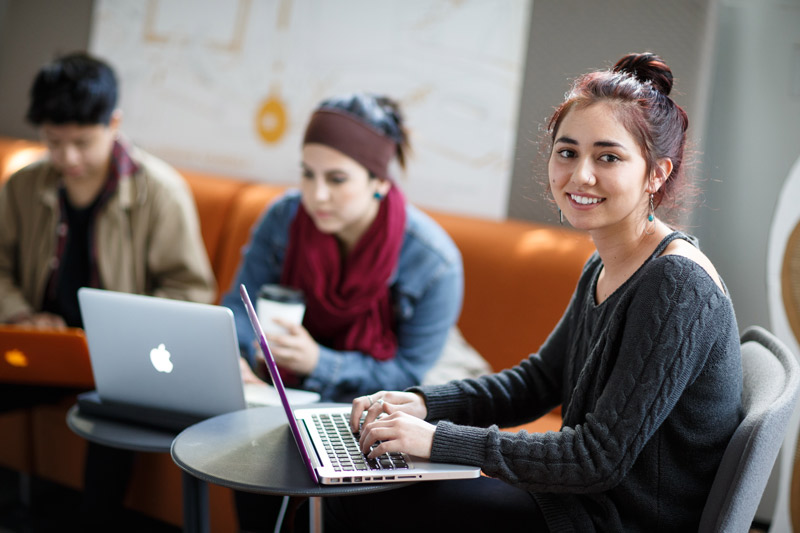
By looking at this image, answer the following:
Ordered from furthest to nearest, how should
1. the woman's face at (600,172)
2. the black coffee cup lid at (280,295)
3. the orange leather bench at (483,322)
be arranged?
1. the orange leather bench at (483,322)
2. the black coffee cup lid at (280,295)
3. the woman's face at (600,172)

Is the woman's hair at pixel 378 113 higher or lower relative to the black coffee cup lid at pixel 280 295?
higher

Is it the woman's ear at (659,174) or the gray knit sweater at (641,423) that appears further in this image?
the woman's ear at (659,174)

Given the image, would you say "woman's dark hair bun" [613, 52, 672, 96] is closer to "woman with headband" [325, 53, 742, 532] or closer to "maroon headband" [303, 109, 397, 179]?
"woman with headband" [325, 53, 742, 532]

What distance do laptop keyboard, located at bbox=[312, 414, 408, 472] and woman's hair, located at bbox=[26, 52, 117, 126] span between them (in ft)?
4.90

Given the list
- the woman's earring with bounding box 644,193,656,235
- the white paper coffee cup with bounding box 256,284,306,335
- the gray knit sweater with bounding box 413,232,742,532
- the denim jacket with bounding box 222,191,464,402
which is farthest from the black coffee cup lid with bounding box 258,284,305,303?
the woman's earring with bounding box 644,193,656,235

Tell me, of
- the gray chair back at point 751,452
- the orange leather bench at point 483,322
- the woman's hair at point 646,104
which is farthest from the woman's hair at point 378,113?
the gray chair back at point 751,452

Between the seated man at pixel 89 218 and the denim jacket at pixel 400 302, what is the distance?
0.36 metres

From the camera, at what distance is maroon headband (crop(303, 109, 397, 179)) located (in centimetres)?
214

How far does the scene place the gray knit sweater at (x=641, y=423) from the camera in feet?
4.08

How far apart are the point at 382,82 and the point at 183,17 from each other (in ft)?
3.27

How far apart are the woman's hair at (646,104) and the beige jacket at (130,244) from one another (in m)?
1.50

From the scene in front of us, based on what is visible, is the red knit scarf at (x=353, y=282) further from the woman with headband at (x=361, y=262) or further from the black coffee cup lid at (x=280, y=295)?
the black coffee cup lid at (x=280, y=295)

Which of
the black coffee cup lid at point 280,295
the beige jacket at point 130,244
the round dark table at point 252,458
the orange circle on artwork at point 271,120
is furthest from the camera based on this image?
the orange circle on artwork at point 271,120

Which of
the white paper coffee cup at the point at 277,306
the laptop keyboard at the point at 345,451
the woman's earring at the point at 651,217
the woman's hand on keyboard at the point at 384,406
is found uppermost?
the woman's earring at the point at 651,217
